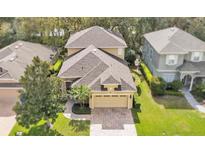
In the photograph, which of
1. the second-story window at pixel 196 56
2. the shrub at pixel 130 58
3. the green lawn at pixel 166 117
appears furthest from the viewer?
the shrub at pixel 130 58

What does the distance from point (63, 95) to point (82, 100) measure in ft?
8.16

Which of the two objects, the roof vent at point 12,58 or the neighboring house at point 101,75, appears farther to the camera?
the roof vent at point 12,58

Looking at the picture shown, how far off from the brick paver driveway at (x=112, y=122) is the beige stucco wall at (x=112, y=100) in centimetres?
49

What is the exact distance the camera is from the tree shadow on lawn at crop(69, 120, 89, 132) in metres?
21.9

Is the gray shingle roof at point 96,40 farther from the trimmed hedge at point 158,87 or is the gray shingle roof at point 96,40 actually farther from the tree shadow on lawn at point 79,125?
the tree shadow on lawn at point 79,125

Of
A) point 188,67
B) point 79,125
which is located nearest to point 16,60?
point 79,125

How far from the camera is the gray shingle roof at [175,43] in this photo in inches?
1164

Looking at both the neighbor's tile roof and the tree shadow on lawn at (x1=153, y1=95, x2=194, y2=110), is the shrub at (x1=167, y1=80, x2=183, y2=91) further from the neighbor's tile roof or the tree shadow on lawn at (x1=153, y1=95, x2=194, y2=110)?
the neighbor's tile roof

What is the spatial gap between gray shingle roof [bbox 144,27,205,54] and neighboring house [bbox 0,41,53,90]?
1489 cm

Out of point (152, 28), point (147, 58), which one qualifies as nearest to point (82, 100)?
point (147, 58)

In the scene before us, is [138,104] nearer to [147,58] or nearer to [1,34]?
[147,58]

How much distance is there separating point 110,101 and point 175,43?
11622 millimetres

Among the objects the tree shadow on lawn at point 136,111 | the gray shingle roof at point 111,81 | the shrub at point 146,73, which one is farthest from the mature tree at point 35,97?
the shrub at point 146,73
